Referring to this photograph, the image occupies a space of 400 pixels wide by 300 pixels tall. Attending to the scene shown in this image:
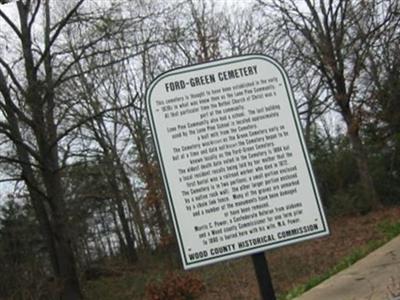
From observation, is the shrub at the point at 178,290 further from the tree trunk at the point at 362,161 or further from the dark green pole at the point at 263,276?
the dark green pole at the point at 263,276

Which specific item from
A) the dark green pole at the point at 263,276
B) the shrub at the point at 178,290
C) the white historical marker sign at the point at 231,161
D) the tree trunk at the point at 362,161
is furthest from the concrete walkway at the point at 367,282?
A: the tree trunk at the point at 362,161

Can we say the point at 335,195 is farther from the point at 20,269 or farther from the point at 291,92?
the point at 291,92

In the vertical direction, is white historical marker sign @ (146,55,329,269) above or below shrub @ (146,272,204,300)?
above

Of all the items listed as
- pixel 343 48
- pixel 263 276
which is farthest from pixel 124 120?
pixel 263 276

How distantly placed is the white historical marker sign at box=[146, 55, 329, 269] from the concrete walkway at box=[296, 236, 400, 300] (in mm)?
3125

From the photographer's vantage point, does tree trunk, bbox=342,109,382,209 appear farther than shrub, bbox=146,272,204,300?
Yes

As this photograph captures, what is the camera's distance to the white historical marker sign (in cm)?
356

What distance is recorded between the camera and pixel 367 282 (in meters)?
8.35

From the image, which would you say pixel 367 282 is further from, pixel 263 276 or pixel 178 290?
pixel 178 290

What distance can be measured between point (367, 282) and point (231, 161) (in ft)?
17.5

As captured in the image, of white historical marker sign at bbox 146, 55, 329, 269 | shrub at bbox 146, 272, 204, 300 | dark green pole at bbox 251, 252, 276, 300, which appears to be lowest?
shrub at bbox 146, 272, 204, 300

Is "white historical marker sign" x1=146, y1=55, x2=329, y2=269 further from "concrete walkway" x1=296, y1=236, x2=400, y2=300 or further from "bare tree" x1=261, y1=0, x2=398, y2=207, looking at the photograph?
"bare tree" x1=261, y1=0, x2=398, y2=207

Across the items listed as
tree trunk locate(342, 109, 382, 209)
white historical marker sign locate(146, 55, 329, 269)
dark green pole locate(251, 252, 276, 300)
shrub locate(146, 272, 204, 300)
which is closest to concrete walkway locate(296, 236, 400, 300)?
dark green pole locate(251, 252, 276, 300)

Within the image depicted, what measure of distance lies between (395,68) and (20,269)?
1675cm
